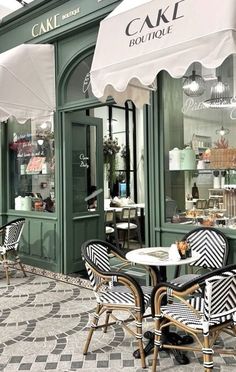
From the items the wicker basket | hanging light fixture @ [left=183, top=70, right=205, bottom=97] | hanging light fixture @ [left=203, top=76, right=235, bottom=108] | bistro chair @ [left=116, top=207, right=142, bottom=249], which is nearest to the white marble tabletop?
the wicker basket

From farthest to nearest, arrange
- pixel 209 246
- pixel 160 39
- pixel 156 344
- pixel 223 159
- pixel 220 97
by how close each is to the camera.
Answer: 1. pixel 220 97
2. pixel 223 159
3. pixel 209 246
4. pixel 160 39
5. pixel 156 344

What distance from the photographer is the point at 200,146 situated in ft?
14.3

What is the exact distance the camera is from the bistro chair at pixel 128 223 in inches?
321

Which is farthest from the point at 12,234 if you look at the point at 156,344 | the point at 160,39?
the point at 160,39

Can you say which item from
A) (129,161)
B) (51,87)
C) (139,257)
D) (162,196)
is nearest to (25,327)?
(139,257)

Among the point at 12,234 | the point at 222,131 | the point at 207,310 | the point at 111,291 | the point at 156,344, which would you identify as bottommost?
the point at 156,344

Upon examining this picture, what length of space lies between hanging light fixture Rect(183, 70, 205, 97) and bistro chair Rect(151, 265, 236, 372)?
8.02 feet

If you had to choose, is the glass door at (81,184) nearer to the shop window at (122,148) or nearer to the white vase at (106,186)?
the white vase at (106,186)

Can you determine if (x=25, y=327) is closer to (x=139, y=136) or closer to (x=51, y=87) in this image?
(x=51, y=87)

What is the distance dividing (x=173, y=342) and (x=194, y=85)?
280 cm

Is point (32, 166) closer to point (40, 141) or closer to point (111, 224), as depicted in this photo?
point (40, 141)

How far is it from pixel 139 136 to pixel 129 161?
0.84m

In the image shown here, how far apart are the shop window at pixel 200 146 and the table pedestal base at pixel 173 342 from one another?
130 centimetres

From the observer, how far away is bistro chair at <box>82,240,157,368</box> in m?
3.01
